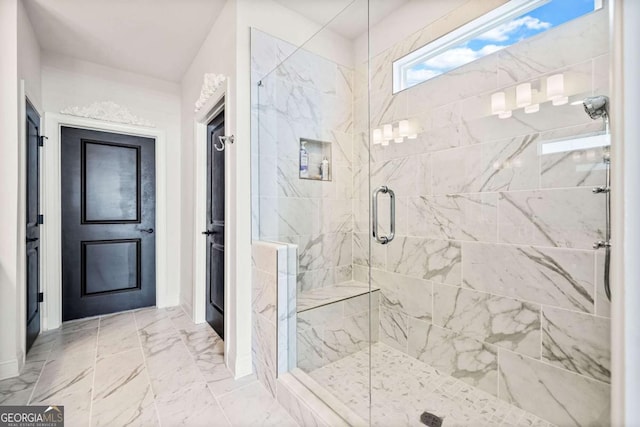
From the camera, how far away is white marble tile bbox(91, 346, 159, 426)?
155 centimetres

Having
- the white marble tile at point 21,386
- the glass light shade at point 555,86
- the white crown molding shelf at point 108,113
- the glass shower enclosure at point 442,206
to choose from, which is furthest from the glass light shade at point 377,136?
the white marble tile at point 21,386

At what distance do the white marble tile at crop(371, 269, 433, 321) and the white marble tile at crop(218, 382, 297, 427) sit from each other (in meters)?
1.08

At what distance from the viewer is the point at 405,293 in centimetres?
222

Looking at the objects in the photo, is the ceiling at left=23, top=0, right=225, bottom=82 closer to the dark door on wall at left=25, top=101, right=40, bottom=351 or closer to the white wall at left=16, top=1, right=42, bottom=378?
the white wall at left=16, top=1, right=42, bottom=378

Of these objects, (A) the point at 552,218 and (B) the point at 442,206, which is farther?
(B) the point at 442,206

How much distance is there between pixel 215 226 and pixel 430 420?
2.14 meters

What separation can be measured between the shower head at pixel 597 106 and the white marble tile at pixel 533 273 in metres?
0.64

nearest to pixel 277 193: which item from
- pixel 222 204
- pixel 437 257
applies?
pixel 222 204

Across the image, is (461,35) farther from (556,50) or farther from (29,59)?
(29,59)

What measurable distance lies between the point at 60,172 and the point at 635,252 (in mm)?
3791

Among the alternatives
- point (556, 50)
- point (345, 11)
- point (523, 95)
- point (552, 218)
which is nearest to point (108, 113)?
point (345, 11)

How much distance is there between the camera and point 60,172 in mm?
2775

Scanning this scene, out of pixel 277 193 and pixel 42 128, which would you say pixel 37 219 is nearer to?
pixel 42 128

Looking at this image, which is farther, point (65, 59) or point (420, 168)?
point (65, 59)
